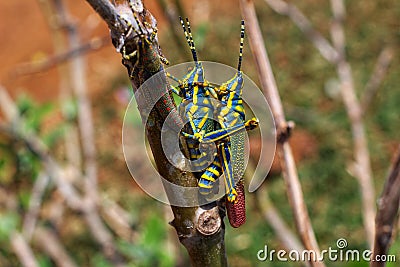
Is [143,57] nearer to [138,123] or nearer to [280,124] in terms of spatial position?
[280,124]

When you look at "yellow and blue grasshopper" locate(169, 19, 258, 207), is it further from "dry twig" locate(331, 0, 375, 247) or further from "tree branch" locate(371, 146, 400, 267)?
"dry twig" locate(331, 0, 375, 247)

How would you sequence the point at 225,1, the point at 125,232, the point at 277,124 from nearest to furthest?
the point at 277,124
the point at 125,232
the point at 225,1

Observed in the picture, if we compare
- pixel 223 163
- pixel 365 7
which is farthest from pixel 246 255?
pixel 365 7

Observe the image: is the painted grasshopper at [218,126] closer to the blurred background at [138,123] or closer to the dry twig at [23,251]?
the blurred background at [138,123]

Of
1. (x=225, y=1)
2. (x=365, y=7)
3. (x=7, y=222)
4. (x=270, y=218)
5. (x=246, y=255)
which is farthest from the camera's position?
(x=225, y=1)

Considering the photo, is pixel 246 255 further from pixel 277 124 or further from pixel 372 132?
pixel 277 124

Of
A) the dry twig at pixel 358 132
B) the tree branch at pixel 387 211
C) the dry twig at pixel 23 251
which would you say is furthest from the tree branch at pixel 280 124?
the dry twig at pixel 23 251

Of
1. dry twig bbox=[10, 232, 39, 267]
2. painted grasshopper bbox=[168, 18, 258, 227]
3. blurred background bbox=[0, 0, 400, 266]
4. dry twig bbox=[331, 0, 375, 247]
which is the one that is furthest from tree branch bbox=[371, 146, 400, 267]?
dry twig bbox=[10, 232, 39, 267]
